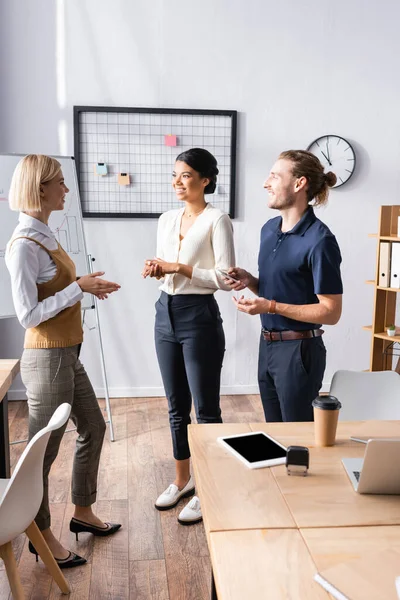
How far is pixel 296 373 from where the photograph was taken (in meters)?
2.22

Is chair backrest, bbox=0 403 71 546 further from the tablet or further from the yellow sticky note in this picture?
the yellow sticky note

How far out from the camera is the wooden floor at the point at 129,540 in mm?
2271

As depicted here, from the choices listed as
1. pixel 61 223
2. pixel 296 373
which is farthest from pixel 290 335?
pixel 61 223

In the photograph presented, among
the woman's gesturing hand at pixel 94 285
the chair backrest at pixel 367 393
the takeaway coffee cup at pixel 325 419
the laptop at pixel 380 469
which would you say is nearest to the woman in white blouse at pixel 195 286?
the woman's gesturing hand at pixel 94 285

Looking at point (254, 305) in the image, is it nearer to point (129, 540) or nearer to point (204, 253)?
point (204, 253)

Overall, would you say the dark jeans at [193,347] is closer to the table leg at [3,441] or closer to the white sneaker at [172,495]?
the white sneaker at [172,495]

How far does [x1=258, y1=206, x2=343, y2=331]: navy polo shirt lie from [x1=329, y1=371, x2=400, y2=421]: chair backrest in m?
0.26

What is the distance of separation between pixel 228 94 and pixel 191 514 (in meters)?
2.87

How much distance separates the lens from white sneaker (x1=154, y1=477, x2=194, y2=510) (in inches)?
113

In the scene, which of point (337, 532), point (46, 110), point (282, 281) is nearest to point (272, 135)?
point (46, 110)

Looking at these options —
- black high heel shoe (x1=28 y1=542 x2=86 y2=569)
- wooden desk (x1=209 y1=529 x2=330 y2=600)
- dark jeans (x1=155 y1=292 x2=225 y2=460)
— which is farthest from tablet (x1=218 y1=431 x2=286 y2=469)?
black high heel shoe (x1=28 y1=542 x2=86 y2=569)

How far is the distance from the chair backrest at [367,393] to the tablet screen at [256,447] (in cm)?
69

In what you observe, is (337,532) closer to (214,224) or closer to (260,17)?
(214,224)

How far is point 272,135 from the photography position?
4.45 m
